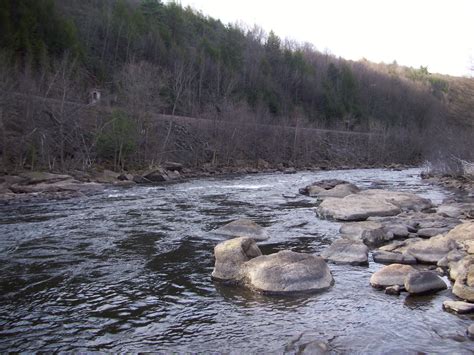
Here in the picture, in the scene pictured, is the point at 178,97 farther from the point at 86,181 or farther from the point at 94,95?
the point at 86,181

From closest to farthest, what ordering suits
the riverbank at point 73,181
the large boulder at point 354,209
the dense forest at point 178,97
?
the large boulder at point 354,209 → the riverbank at point 73,181 → the dense forest at point 178,97

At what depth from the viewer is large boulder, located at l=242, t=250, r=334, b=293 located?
838 cm

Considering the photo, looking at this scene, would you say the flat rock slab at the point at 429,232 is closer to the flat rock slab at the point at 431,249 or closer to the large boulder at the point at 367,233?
the large boulder at the point at 367,233

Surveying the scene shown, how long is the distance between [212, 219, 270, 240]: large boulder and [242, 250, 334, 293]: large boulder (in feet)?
12.5

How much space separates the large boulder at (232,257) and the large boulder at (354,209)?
7.21m

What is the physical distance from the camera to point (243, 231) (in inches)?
520

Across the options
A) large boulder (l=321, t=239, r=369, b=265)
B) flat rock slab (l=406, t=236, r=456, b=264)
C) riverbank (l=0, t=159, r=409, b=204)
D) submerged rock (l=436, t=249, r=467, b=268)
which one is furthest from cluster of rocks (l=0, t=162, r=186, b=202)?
submerged rock (l=436, t=249, r=467, b=268)

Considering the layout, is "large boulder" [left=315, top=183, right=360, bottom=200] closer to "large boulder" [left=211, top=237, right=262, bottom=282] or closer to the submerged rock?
the submerged rock

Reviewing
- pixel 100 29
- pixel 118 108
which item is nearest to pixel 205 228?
pixel 118 108

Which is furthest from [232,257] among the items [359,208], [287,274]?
[359,208]

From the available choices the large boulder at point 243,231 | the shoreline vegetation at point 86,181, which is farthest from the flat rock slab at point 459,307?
the shoreline vegetation at point 86,181

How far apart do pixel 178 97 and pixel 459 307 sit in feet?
157

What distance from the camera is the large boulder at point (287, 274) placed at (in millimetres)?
8383

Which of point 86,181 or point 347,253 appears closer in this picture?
point 347,253
